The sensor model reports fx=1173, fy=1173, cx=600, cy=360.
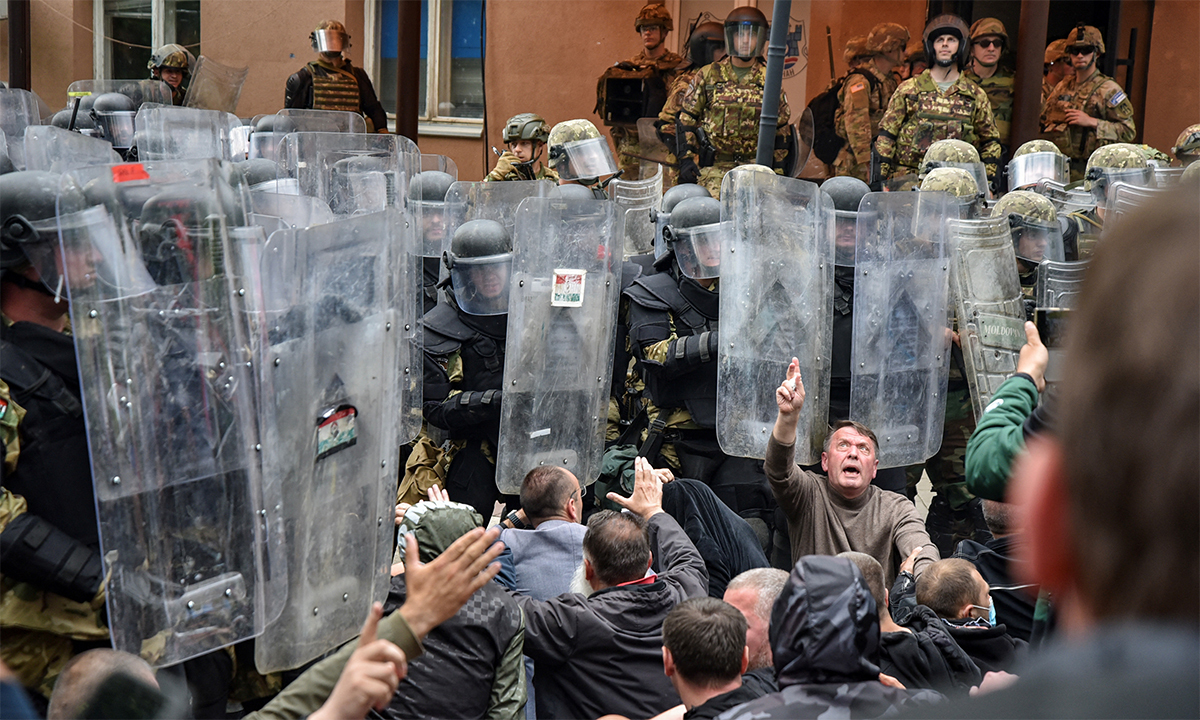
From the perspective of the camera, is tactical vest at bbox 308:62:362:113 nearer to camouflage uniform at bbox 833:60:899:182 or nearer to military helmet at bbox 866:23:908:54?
camouflage uniform at bbox 833:60:899:182

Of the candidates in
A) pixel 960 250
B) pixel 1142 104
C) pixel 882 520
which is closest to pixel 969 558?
pixel 882 520

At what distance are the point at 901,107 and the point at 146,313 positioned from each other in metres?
6.69

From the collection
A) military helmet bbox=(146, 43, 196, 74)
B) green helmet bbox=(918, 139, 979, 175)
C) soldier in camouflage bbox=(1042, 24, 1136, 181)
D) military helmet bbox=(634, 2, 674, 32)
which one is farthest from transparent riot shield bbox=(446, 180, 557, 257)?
military helmet bbox=(146, 43, 196, 74)

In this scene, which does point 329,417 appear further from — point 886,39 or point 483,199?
A: point 886,39

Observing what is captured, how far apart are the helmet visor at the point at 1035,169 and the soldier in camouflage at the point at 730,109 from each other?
2157mm

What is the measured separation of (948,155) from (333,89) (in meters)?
5.85

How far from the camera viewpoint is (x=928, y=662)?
2.58 m

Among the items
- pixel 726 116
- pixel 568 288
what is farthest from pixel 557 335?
pixel 726 116

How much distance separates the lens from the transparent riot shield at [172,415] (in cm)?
237

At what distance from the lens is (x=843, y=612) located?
1.88 m

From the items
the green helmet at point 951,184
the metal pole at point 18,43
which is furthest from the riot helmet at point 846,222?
the metal pole at point 18,43

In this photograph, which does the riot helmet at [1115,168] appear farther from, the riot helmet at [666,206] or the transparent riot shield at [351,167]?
the transparent riot shield at [351,167]

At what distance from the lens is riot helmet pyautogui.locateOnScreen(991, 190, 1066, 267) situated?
4637 mm

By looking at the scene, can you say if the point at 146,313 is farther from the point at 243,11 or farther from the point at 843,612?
the point at 243,11
